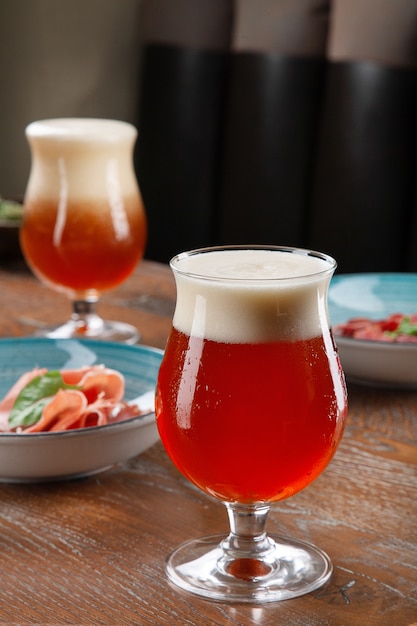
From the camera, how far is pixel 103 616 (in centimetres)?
69

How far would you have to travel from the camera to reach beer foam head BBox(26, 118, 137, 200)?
1389 millimetres

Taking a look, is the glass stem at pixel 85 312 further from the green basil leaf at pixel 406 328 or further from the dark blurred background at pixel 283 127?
the dark blurred background at pixel 283 127

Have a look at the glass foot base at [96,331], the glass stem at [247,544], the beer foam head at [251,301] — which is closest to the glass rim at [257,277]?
the beer foam head at [251,301]

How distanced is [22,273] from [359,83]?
3.69 ft

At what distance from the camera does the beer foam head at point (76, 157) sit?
1.39 meters

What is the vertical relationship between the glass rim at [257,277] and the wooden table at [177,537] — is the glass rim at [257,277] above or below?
above

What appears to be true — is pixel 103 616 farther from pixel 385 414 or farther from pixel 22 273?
pixel 22 273

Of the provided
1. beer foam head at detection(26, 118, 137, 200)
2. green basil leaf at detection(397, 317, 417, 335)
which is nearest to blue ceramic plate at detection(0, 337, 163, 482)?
green basil leaf at detection(397, 317, 417, 335)

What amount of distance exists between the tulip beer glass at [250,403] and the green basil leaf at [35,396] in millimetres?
208

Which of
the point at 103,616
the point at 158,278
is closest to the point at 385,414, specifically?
the point at 103,616

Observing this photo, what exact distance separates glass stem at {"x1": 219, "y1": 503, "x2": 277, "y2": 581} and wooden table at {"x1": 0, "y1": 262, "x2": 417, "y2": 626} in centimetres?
4

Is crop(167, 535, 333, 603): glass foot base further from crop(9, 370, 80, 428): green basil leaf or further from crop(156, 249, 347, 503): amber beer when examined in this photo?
crop(9, 370, 80, 428): green basil leaf

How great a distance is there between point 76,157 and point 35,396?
0.55m

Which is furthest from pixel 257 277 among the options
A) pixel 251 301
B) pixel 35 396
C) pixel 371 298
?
pixel 371 298
